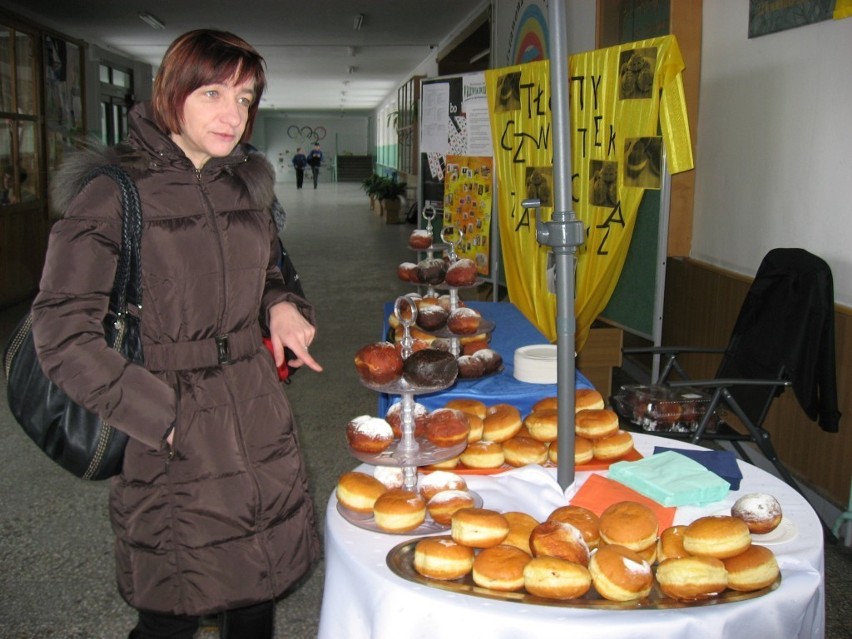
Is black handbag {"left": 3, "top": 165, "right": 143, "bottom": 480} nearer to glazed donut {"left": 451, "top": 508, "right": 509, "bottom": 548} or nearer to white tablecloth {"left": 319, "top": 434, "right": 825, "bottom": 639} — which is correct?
white tablecloth {"left": 319, "top": 434, "right": 825, "bottom": 639}

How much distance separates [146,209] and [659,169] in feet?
9.67

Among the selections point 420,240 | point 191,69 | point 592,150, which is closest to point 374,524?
point 191,69

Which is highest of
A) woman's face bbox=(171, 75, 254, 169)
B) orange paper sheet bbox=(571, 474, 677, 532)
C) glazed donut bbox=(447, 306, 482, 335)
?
woman's face bbox=(171, 75, 254, 169)

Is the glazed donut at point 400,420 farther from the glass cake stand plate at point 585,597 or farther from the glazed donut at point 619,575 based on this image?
the glazed donut at point 619,575

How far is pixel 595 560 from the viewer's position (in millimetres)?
1200

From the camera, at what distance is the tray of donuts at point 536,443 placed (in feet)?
5.58

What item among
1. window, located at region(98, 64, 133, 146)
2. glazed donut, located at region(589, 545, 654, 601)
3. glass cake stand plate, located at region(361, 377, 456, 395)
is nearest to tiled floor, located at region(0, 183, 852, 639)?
glazed donut, located at region(589, 545, 654, 601)

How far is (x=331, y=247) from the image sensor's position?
12.3m

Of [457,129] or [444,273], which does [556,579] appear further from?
[457,129]

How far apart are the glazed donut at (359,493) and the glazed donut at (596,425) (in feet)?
1.55

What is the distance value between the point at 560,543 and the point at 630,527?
0.42 ft

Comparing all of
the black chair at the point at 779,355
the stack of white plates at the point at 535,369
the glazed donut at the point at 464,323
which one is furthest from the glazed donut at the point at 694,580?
the black chair at the point at 779,355

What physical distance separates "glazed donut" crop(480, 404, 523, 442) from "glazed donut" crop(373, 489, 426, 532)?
16.9 inches

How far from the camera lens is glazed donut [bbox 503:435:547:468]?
169 cm
